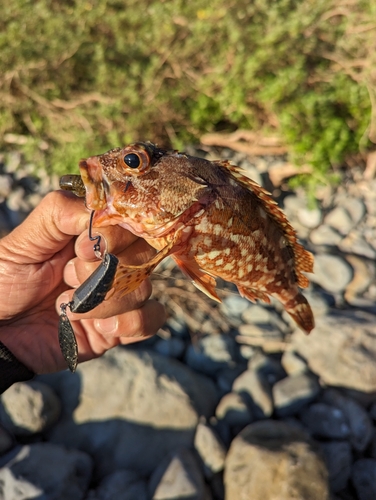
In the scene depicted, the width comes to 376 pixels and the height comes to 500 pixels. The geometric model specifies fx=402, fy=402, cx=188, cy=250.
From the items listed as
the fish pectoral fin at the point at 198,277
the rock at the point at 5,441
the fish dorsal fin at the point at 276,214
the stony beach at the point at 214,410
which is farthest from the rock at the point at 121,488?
the fish dorsal fin at the point at 276,214

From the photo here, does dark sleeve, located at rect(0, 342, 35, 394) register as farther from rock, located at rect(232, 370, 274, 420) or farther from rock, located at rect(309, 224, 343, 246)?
rock, located at rect(309, 224, 343, 246)

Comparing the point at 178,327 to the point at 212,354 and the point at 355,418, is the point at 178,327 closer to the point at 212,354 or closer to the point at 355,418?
the point at 212,354

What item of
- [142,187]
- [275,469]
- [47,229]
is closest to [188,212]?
[142,187]

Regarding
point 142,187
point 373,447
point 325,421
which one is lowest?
point 373,447

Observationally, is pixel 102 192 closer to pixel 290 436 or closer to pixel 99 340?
pixel 99 340

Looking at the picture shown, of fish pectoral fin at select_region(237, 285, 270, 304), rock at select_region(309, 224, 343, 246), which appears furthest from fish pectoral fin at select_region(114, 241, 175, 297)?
rock at select_region(309, 224, 343, 246)

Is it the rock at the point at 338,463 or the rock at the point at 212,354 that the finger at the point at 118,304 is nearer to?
the rock at the point at 212,354
